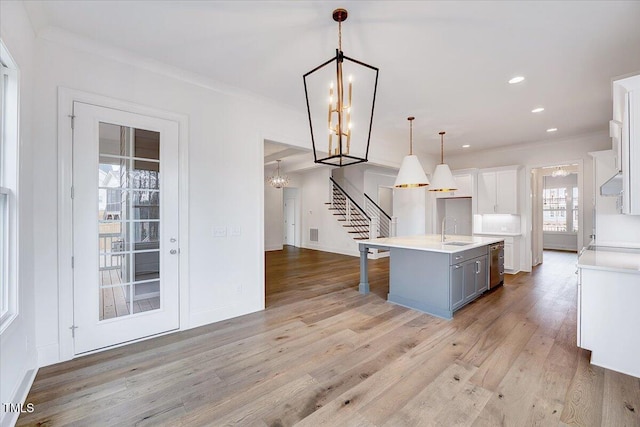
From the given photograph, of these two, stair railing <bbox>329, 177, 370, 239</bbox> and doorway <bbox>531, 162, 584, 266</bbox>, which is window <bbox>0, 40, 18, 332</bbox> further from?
doorway <bbox>531, 162, 584, 266</bbox>

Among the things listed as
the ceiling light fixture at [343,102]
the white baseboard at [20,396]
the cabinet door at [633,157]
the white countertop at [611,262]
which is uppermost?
the ceiling light fixture at [343,102]

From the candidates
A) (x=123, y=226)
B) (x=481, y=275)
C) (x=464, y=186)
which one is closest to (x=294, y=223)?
(x=464, y=186)

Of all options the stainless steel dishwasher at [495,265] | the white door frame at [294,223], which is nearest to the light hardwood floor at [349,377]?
the stainless steel dishwasher at [495,265]

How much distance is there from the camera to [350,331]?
3.20 metres

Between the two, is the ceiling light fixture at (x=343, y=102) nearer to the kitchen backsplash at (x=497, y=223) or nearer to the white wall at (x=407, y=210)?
the kitchen backsplash at (x=497, y=223)

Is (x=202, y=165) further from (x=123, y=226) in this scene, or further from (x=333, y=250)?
(x=333, y=250)

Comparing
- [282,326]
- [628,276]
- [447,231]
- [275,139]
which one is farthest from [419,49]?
[447,231]

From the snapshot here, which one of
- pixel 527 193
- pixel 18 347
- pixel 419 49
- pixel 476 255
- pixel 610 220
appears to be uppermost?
pixel 419 49

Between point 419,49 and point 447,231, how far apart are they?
273 inches

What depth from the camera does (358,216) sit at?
9.42 metres

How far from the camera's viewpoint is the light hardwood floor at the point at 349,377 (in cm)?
189

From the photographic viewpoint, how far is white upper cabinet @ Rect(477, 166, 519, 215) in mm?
6184

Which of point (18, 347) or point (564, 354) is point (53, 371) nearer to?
point (18, 347)

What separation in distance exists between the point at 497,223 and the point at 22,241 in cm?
799
